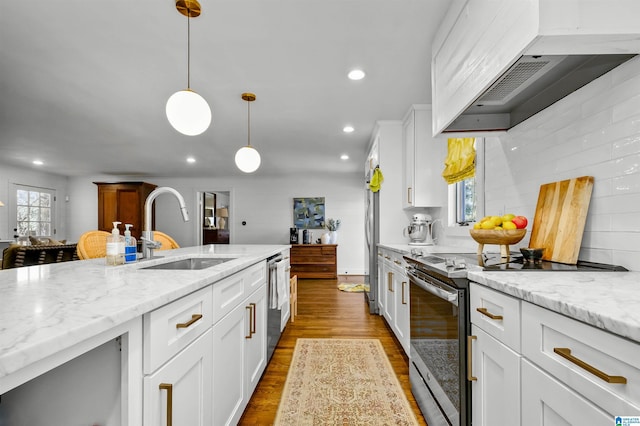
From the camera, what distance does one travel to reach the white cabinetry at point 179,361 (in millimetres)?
827

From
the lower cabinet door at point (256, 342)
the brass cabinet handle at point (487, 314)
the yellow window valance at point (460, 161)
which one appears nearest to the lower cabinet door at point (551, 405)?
the brass cabinet handle at point (487, 314)

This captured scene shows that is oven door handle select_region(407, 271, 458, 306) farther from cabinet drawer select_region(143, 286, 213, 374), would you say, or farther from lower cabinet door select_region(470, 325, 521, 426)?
cabinet drawer select_region(143, 286, 213, 374)

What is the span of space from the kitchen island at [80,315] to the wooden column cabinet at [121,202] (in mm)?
6696

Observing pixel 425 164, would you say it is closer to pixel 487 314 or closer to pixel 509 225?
Result: pixel 509 225

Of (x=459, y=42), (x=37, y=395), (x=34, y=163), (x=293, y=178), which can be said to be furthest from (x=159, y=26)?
(x=34, y=163)

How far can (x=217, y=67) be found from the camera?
261 cm

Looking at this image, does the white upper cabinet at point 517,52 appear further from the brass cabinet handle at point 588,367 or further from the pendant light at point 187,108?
the pendant light at point 187,108

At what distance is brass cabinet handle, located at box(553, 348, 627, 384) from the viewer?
0.63m

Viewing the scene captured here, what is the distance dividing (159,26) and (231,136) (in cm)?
253

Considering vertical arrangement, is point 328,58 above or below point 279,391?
above

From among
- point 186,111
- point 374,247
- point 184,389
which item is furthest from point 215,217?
point 184,389

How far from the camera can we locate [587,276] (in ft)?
3.66

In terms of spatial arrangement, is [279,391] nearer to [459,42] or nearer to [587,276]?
[587,276]

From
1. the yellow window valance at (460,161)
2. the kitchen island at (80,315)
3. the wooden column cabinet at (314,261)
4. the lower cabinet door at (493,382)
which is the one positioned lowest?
the wooden column cabinet at (314,261)
